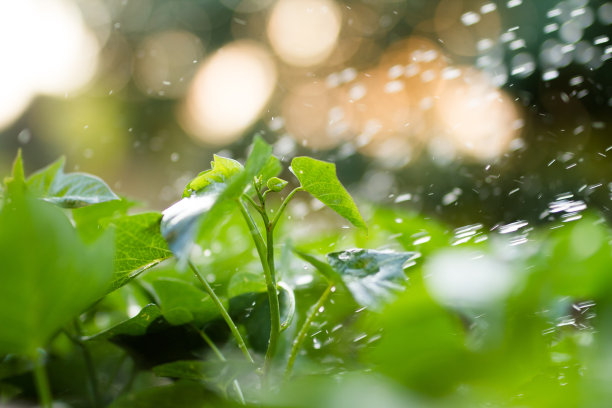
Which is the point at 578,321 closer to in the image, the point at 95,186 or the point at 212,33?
the point at 95,186

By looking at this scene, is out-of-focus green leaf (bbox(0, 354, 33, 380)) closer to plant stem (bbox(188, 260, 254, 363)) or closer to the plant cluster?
→ the plant cluster

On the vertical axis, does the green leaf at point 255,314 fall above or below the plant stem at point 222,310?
below

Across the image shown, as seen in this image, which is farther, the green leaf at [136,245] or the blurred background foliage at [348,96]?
the blurred background foliage at [348,96]

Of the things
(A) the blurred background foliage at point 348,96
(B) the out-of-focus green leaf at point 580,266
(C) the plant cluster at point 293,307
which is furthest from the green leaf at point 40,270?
(A) the blurred background foliage at point 348,96

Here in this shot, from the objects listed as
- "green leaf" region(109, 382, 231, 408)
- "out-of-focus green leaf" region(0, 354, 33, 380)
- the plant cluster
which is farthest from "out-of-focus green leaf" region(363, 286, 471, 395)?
"out-of-focus green leaf" region(0, 354, 33, 380)

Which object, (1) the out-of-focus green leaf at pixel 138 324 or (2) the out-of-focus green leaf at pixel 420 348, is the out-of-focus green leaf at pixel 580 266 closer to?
(2) the out-of-focus green leaf at pixel 420 348

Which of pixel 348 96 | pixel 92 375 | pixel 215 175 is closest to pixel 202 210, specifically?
pixel 215 175
